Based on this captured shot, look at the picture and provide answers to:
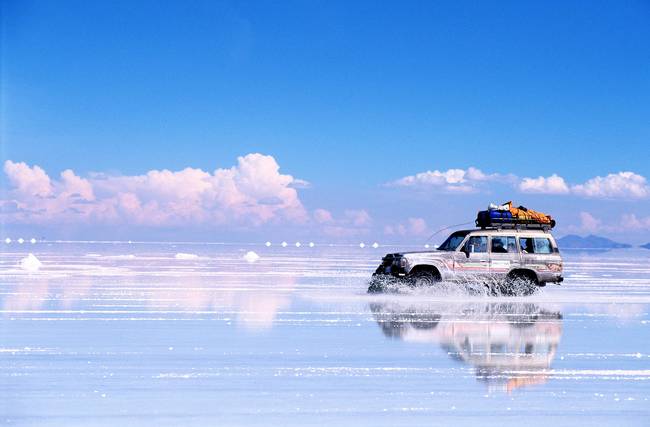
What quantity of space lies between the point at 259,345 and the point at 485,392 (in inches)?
171

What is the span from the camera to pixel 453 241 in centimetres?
2311

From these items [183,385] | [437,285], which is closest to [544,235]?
[437,285]

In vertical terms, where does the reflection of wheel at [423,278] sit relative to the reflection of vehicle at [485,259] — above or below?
below

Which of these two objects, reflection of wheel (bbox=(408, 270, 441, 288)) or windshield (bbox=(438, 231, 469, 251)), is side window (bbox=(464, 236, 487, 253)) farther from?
reflection of wheel (bbox=(408, 270, 441, 288))

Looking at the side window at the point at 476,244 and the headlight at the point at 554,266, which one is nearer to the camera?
the side window at the point at 476,244

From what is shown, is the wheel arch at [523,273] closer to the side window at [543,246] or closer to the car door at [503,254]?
the car door at [503,254]

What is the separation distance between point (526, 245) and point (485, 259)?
1.21m

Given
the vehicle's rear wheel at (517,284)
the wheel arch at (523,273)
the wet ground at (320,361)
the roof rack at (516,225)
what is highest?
the roof rack at (516,225)

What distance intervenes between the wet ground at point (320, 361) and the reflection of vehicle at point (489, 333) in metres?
0.04

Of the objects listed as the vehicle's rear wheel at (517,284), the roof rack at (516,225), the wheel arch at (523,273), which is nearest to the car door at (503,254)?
the wheel arch at (523,273)

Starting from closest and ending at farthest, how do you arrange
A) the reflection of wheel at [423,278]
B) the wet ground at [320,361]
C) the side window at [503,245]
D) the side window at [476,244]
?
the wet ground at [320,361] < the reflection of wheel at [423,278] < the side window at [476,244] < the side window at [503,245]

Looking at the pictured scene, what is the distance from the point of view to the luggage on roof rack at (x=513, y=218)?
2322cm

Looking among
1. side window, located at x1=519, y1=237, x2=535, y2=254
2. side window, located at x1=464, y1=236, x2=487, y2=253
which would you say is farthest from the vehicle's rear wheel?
side window, located at x1=464, y1=236, x2=487, y2=253

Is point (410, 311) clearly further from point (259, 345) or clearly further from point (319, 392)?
point (319, 392)
